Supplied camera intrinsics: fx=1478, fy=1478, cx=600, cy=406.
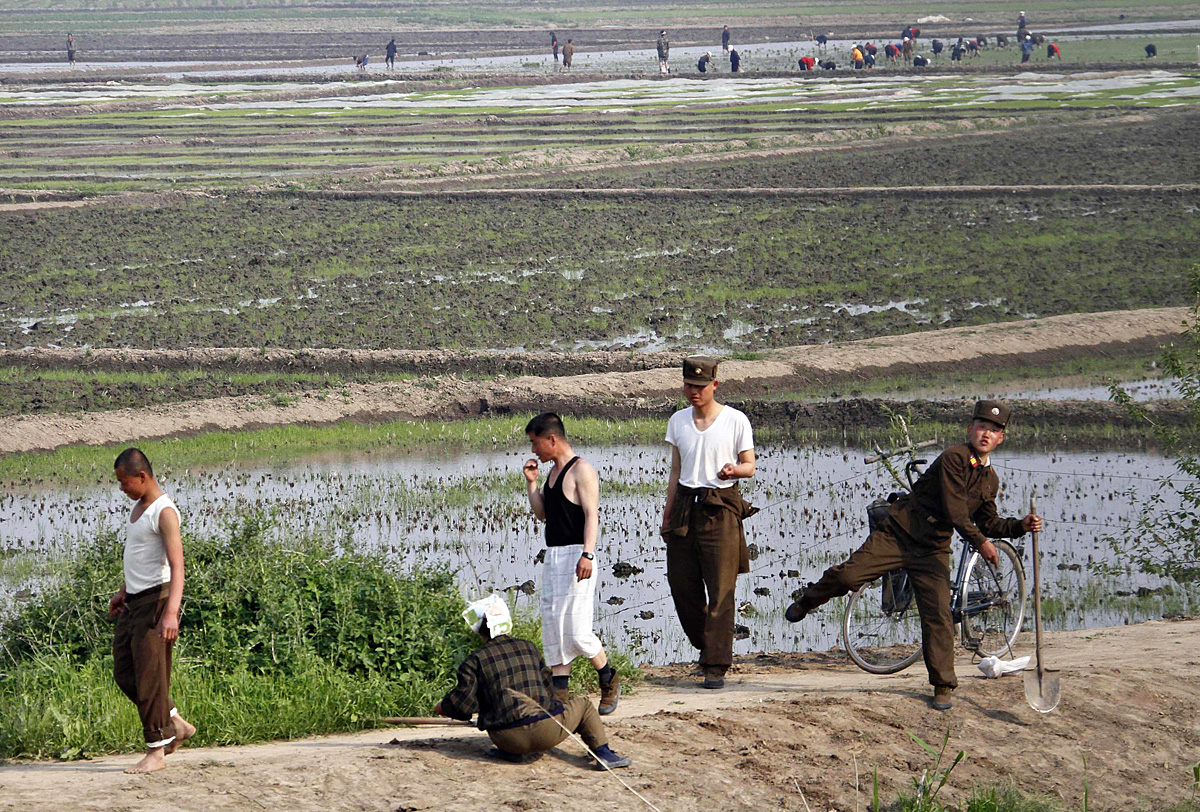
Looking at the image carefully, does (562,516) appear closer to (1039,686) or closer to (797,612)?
(797,612)

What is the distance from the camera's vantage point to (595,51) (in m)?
76.0

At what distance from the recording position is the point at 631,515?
1258cm

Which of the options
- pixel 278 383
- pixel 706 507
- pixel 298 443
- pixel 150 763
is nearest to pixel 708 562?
pixel 706 507

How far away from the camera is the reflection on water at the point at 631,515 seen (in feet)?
33.7

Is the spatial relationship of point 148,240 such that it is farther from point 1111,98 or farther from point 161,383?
point 1111,98

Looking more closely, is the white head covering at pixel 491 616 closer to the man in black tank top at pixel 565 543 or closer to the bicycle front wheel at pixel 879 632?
the man in black tank top at pixel 565 543

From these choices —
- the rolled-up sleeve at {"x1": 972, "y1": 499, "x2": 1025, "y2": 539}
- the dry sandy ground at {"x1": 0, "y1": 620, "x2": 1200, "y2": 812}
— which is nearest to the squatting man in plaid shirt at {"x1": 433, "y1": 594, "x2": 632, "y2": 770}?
the dry sandy ground at {"x1": 0, "y1": 620, "x2": 1200, "y2": 812}

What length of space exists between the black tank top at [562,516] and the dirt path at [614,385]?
9.15 meters

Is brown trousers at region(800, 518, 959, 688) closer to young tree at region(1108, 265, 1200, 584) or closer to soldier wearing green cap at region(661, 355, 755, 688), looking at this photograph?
soldier wearing green cap at region(661, 355, 755, 688)

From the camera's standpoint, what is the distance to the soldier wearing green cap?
7465mm

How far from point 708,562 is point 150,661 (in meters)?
2.83

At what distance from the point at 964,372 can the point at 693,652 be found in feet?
30.0

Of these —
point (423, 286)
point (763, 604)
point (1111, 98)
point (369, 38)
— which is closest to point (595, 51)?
point (369, 38)

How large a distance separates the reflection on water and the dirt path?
4.64 feet
